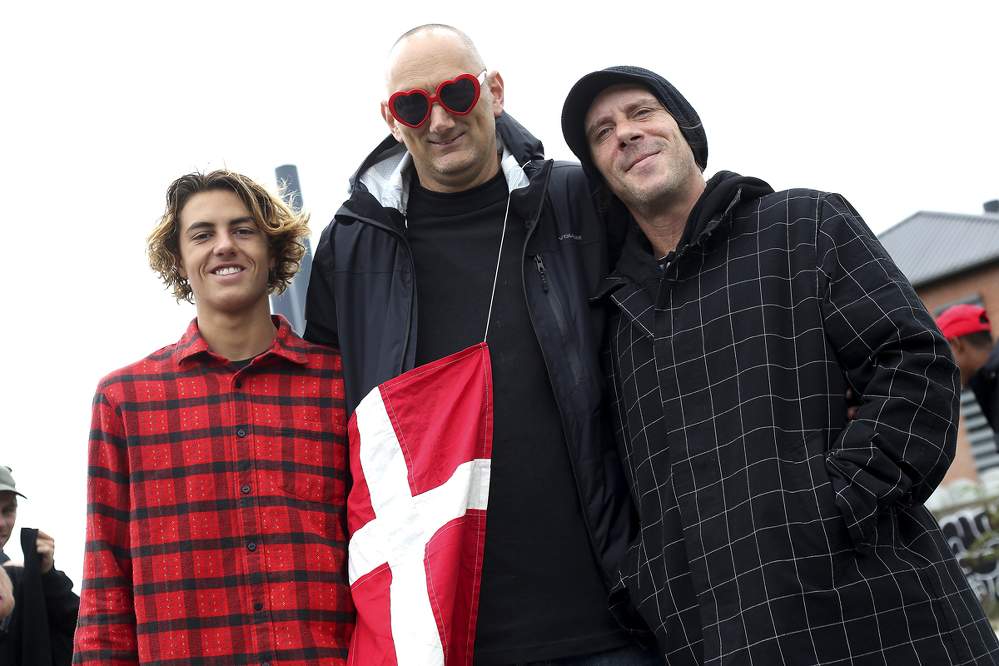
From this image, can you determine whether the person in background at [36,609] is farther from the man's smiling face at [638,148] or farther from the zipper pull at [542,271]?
the man's smiling face at [638,148]

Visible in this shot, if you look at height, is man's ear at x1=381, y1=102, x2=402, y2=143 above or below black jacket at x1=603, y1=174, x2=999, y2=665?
above

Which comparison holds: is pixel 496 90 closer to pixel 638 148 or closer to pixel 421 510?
pixel 638 148

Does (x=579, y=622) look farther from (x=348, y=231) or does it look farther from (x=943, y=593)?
(x=348, y=231)

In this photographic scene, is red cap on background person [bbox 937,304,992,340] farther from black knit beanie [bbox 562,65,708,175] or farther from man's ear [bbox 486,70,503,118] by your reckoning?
man's ear [bbox 486,70,503,118]

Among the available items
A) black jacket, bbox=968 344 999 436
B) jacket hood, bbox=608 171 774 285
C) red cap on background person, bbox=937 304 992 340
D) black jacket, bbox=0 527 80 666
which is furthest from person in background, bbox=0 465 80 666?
red cap on background person, bbox=937 304 992 340

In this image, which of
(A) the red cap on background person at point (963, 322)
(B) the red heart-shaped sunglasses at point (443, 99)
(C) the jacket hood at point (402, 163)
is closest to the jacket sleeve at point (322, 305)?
(C) the jacket hood at point (402, 163)

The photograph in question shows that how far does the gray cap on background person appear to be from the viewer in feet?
19.2

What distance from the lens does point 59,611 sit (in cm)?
539

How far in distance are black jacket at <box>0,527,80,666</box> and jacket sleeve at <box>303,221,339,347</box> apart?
209cm

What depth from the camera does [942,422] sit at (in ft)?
10.2

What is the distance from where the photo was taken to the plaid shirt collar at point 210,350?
148 inches

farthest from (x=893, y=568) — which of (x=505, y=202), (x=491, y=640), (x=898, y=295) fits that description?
(x=505, y=202)

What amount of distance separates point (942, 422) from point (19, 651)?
428 centimetres

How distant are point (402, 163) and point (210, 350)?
0.97 m
